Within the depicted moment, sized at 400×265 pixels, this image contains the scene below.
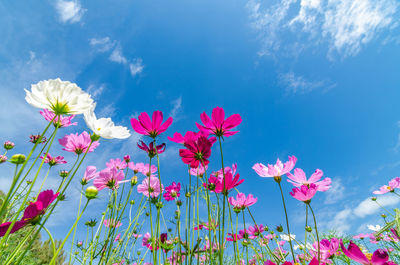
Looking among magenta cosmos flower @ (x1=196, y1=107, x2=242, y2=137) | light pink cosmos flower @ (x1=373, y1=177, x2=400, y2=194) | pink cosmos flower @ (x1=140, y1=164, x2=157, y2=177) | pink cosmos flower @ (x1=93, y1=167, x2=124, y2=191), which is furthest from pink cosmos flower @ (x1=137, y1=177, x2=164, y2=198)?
light pink cosmos flower @ (x1=373, y1=177, x2=400, y2=194)

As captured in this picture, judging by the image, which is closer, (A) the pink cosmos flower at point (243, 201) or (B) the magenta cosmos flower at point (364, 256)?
(B) the magenta cosmos flower at point (364, 256)

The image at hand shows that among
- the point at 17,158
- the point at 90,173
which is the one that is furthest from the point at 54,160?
the point at 17,158

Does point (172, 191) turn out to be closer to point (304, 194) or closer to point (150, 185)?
point (150, 185)

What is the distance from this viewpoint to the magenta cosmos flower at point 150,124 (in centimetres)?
86

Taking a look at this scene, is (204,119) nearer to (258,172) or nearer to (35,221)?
(258,172)

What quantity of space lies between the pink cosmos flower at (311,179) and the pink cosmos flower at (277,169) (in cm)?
3

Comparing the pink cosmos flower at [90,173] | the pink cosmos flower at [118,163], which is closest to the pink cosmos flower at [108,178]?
the pink cosmos flower at [90,173]

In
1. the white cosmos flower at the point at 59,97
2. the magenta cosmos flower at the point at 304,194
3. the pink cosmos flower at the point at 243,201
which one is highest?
the pink cosmos flower at the point at 243,201

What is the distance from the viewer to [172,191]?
1335 millimetres

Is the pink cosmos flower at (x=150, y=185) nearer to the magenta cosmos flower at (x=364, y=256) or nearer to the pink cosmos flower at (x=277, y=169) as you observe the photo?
the pink cosmos flower at (x=277, y=169)

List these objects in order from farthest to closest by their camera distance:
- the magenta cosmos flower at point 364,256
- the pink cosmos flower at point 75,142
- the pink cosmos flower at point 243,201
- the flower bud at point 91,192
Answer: the pink cosmos flower at point 243,201 → the pink cosmos flower at point 75,142 → the flower bud at point 91,192 → the magenta cosmos flower at point 364,256

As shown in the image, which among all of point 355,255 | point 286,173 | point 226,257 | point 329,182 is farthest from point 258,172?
point 226,257

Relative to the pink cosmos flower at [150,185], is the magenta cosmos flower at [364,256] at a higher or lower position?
lower

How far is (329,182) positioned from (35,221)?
2.80ft
